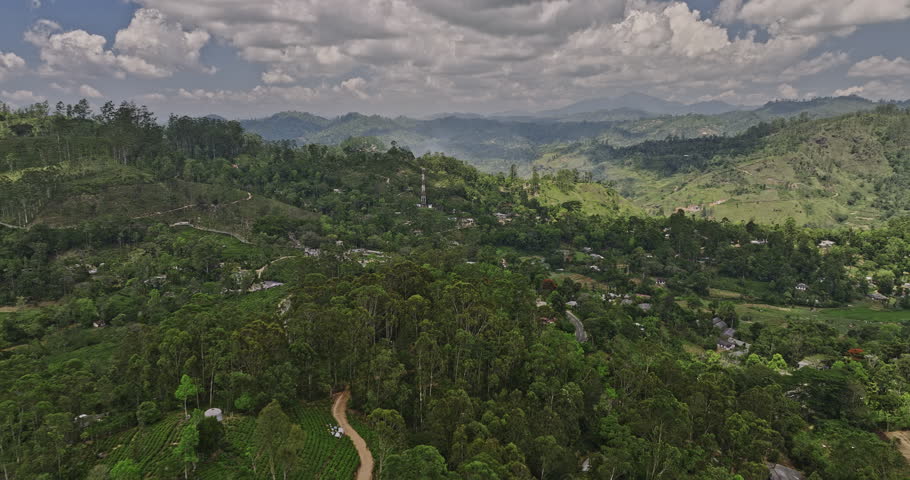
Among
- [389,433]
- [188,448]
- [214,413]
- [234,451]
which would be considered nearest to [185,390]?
[214,413]

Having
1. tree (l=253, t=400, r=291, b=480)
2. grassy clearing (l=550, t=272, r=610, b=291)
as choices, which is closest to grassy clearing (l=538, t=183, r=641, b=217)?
grassy clearing (l=550, t=272, r=610, b=291)

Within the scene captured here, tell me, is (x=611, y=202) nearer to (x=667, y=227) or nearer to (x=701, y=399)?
(x=667, y=227)

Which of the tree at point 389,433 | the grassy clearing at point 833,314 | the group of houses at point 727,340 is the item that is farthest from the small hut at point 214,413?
the grassy clearing at point 833,314

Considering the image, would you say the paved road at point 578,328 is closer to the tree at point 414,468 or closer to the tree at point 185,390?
the tree at point 414,468

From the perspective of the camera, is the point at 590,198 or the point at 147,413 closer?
the point at 147,413

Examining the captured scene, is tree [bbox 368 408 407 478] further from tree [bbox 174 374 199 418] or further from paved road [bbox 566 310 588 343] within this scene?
paved road [bbox 566 310 588 343]

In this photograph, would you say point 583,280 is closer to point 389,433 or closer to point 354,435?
point 354,435

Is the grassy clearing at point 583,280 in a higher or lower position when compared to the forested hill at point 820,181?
lower
